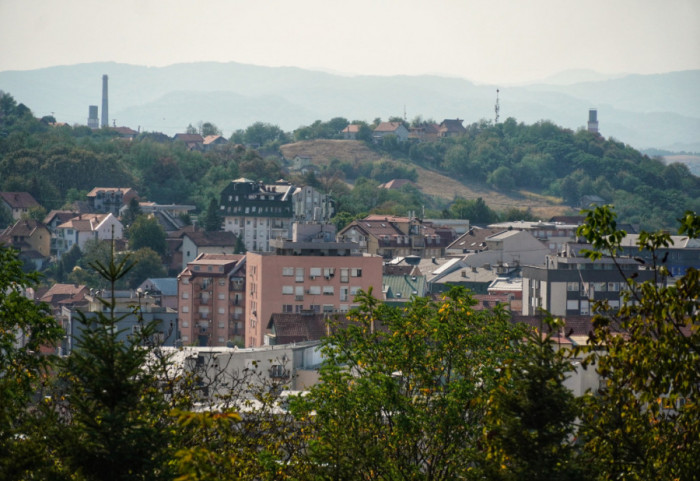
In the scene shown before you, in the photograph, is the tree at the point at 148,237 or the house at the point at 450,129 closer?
the tree at the point at 148,237

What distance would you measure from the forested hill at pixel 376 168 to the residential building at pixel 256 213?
4867mm

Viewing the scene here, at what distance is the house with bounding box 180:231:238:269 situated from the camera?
8619 centimetres

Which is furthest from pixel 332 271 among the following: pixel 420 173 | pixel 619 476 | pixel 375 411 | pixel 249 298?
pixel 420 173

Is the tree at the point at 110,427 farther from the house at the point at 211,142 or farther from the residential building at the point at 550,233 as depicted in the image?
the house at the point at 211,142

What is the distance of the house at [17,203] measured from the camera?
10162 cm

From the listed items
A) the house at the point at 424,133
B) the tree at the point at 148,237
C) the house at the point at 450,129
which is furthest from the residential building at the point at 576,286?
the house at the point at 450,129

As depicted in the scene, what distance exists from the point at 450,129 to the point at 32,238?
9966 centimetres

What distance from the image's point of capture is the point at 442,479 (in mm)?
13266

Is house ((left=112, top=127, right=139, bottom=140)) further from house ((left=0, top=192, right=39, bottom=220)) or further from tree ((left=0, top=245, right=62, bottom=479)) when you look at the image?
tree ((left=0, top=245, right=62, bottom=479))

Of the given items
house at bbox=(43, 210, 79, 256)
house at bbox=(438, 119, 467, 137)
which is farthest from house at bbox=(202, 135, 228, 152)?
house at bbox=(43, 210, 79, 256)

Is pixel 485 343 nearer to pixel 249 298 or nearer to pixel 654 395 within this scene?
pixel 654 395

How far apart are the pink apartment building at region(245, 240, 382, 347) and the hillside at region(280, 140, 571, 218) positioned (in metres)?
84.6

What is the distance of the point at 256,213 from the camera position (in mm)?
96875

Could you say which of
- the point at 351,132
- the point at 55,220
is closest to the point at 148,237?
the point at 55,220
